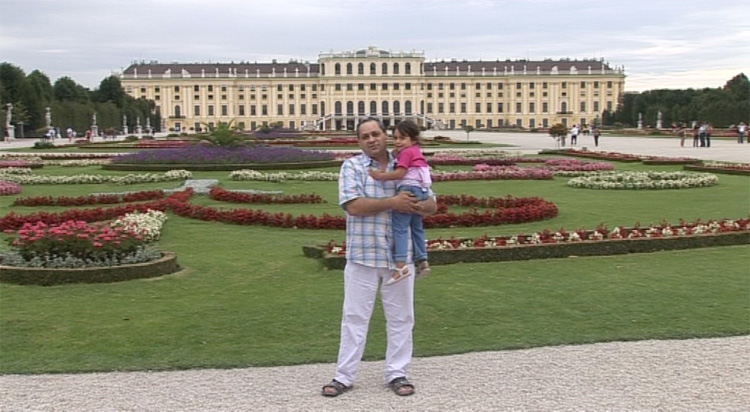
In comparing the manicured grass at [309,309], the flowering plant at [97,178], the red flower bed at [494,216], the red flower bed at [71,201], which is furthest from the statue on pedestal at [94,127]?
the manicured grass at [309,309]

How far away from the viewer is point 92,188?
14.2 m

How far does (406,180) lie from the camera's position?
3.61 m

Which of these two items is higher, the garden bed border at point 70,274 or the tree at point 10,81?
the tree at point 10,81

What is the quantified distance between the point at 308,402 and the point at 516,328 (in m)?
1.68

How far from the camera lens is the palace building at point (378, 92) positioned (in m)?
→ 99.4

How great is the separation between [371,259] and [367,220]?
0.18 m

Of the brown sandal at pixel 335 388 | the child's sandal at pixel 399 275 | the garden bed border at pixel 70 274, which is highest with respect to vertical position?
the child's sandal at pixel 399 275

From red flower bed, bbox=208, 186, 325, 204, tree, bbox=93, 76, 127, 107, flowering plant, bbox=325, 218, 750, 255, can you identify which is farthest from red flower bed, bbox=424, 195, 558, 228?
tree, bbox=93, 76, 127, 107

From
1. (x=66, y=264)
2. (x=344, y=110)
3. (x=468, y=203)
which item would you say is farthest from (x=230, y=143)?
(x=344, y=110)

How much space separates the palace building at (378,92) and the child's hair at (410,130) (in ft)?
310

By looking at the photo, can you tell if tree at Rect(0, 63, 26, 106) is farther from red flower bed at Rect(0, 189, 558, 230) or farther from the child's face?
the child's face

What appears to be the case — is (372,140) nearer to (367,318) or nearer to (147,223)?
(367,318)

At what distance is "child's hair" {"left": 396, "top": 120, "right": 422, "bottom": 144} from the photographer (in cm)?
363

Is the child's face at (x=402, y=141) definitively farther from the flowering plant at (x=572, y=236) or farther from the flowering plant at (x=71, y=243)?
the flowering plant at (x=71, y=243)
